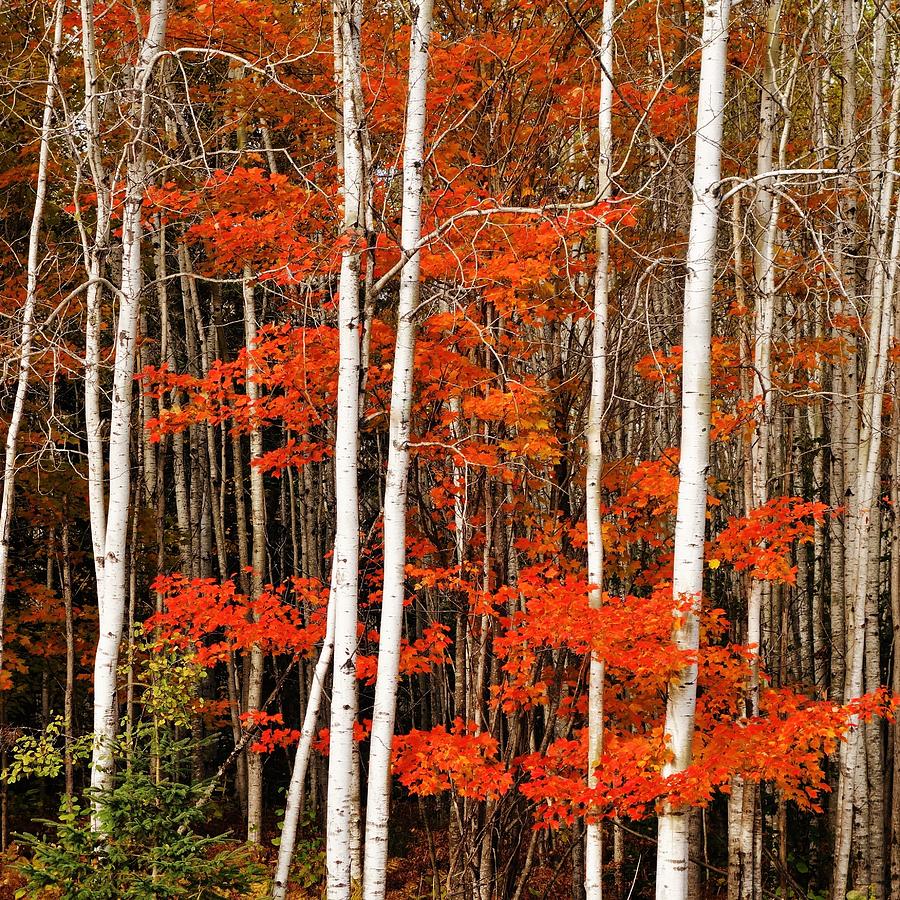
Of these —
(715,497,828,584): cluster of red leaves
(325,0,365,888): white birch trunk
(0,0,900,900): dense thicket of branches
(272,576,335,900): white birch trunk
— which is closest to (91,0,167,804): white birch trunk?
(0,0,900,900): dense thicket of branches

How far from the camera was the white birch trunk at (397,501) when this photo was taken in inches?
241

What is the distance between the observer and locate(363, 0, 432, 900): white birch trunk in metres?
6.13

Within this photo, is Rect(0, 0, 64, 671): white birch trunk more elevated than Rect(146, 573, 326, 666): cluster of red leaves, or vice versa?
Rect(0, 0, 64, 671): white birch trunk

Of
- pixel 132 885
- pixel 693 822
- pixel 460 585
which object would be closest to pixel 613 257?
pixel 460 585

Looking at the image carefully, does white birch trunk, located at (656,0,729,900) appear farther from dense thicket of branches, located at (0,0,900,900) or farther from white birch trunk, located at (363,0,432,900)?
white birch trunk, located at (363,0,432,900)

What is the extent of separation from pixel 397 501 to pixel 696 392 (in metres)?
2.02

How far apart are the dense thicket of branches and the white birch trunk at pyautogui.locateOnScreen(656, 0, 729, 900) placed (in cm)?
2

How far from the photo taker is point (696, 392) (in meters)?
5.88

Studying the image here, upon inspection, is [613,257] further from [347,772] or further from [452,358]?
[347,772]

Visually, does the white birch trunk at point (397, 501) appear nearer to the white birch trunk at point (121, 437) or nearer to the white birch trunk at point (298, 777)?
the white birch trunk at point (298, 777)

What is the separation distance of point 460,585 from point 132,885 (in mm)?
3628

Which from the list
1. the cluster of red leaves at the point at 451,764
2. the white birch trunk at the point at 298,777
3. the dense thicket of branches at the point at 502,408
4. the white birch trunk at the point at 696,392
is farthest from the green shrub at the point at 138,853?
the white birch trunk at the point at 696,392

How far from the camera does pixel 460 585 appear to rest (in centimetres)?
841

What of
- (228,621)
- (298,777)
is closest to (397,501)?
(298,777)
